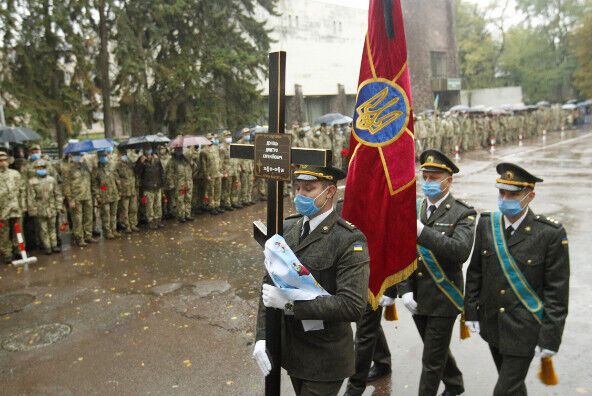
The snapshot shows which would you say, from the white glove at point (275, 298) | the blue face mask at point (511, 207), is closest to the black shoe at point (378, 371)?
the blue face mask at point (511, 207)

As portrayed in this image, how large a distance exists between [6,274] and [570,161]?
21555mm

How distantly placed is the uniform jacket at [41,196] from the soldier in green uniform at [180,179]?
10.5ft

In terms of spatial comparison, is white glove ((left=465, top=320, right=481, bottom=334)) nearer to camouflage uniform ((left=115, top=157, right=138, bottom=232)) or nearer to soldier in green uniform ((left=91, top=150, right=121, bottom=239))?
soldier in green uniform ((left=91, top=150, right=121, bottom=239))

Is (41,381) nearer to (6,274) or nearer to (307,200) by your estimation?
(307,200)

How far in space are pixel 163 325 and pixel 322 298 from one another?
14.5 feet

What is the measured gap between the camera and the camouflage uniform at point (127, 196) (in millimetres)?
12219

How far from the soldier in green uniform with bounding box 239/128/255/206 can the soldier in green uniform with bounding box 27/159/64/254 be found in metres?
5.52

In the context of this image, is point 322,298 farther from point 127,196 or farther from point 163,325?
point 127,196

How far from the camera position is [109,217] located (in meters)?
12.0

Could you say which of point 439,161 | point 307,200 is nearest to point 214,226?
point 439,161

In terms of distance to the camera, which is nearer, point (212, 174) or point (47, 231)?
point (47, 231)

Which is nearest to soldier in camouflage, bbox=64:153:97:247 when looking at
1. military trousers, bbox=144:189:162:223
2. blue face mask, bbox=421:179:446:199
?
military trousers, bbox=144:189:162:223

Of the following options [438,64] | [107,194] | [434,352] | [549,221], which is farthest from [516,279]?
[438,64]

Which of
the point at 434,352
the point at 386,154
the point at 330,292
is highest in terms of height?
the point at 386,154
